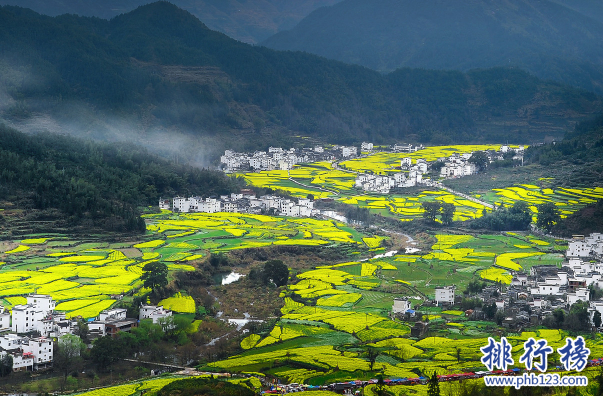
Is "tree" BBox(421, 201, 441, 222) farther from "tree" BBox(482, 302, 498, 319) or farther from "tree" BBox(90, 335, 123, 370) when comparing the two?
"tree" BBox(90, 335, 123, 370)

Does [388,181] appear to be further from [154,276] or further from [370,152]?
[154,276]

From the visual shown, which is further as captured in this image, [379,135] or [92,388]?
[379,135]

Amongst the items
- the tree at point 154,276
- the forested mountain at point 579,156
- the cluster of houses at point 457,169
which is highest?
the forested mountain at point 579,156

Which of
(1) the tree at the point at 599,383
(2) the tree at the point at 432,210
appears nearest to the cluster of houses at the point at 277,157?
(2) the tree at the point at 432,210

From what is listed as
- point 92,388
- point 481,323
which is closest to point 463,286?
point 481,323

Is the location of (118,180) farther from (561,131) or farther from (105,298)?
(561,131)

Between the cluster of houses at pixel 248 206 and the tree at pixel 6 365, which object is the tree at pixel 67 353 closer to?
the tree at pixel 6 365
